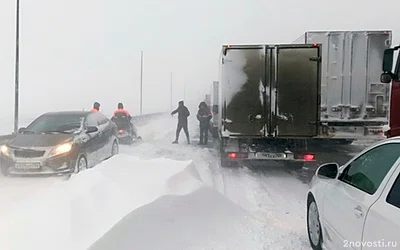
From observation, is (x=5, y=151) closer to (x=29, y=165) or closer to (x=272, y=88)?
(x=29, y=165)

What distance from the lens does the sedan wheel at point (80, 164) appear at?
9312 millimetres

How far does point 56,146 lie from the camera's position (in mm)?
9109

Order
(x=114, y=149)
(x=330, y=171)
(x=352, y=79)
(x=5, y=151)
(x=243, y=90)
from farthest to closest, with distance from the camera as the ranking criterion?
(x=114, y=149) < (x=352, y=79) < (x=243, y=90) < (x=5, y=151) < (x=330, y=171)

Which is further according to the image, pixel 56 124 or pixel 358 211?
pixel 56 124

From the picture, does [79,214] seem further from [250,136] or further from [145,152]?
[145,152]

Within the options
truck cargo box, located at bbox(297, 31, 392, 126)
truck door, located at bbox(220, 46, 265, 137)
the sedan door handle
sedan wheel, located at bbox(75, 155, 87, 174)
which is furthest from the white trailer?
the sedan door handle

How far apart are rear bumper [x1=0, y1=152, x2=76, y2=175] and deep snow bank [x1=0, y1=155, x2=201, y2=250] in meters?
1.89

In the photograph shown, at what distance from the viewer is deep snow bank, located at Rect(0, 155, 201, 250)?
14.0 ft

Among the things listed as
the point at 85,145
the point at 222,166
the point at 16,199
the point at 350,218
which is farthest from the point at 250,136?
the point at 350,218

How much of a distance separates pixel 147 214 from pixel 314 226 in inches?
75.8

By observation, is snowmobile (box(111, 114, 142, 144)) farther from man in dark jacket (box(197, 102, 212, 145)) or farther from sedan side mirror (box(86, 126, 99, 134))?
sedan side mirror (box(86, 126, 99, 134))

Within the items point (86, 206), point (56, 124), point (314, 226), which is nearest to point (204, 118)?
point (56, 124)

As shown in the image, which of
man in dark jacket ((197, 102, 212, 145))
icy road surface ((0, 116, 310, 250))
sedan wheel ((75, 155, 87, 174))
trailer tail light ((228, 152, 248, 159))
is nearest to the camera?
icy road surface ((0, 116, 310, 250))

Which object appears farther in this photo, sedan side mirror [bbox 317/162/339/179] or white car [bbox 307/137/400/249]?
sedan side mirror [bbox 317/162/339/179]
